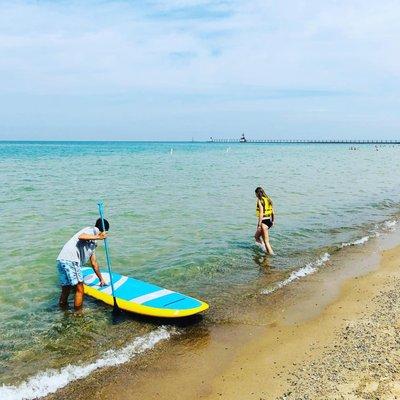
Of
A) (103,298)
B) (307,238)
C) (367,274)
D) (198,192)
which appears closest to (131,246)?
(103,298)

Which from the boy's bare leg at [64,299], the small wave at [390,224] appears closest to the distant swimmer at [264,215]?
the boy's bare leg at [64,299]

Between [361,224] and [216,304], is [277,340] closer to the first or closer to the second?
[216,304]

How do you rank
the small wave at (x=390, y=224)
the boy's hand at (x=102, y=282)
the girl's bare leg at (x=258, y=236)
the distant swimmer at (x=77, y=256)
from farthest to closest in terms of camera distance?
the small wave at (x=390, y=224) < the girl's bare leg at (x=258, y=236) < the boy's hand at (x=102, y=282) < the distant swimmer at (x=77, y=256)

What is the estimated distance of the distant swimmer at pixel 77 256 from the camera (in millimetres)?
7848

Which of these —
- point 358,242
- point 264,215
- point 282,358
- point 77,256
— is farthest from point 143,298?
point 358,242

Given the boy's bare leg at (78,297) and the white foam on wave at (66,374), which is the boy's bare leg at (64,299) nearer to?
the boy's bare leg at (78,297)

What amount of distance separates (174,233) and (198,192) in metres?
10.2


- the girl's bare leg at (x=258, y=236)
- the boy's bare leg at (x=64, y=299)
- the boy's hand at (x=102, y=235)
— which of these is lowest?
the boy's bare leg at (x=64, y=299)

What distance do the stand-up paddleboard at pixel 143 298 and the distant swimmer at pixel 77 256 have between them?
0.67m

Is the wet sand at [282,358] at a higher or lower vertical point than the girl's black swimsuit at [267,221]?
lower

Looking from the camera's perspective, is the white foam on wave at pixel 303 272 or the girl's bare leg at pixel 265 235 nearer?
the white foam on wave at pixel 303 272

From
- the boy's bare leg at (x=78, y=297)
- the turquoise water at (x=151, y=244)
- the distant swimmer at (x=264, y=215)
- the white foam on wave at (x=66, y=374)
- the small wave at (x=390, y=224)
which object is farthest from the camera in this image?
the small wave at (x=390, y=224)

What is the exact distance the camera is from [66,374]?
19.9ft

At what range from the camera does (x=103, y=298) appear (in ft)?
28.0
